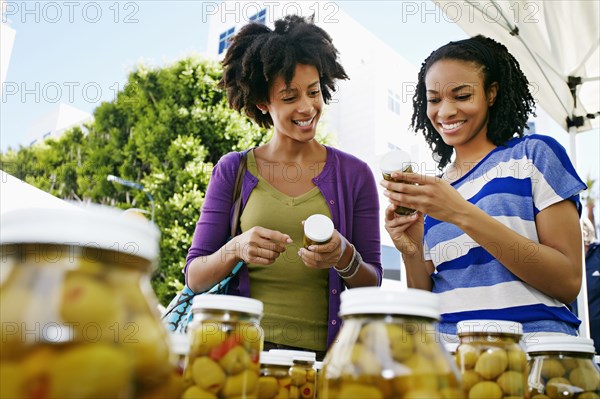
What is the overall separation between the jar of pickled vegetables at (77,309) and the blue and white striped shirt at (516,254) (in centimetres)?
102

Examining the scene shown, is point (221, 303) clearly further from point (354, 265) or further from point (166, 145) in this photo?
point (166, 145)

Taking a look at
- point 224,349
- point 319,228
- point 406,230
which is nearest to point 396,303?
point 224,349

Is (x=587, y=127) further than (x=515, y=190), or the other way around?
(x=587, y=127)

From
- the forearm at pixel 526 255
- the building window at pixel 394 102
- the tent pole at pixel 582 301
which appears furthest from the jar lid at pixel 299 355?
the building window at pixel 394 102

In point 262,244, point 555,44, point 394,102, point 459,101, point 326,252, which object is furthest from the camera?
point 394,102

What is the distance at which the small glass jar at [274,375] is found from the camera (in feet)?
2.35

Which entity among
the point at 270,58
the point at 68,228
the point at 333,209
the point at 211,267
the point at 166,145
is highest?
the point at 166,145

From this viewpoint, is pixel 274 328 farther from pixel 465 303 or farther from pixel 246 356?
pixel 246 356

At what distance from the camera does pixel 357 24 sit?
2047 centimetres

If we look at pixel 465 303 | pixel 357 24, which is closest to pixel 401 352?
pixel 465 303

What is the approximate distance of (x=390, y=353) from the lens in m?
0.52

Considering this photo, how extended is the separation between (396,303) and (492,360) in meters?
0.26

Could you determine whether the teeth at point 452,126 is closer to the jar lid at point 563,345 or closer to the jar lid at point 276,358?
the jar lid at point 563,345

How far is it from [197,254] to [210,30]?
70.4 feet
